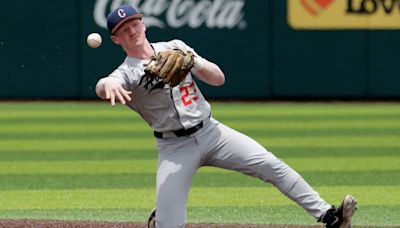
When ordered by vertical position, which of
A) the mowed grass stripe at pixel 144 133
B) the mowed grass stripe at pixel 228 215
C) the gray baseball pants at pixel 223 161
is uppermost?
the gray baseball pants at pixel 223 161

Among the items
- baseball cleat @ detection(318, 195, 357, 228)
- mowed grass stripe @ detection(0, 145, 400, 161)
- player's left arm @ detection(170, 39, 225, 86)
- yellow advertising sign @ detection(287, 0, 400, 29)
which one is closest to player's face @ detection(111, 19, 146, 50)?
→ player's left arm @ detection(170, 39, 225, 86)

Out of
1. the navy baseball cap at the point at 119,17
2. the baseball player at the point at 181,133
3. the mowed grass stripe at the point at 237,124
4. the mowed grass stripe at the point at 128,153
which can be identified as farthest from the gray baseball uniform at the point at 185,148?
the mowed grass stripe at the point at 237,124

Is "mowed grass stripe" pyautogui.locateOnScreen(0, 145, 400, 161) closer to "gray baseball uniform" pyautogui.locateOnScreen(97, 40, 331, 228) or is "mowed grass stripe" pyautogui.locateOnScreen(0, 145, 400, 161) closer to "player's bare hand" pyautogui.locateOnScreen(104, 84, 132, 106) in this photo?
"gray baseball uniform" pyautogui.locateOnScreen(97, 40, 331, 228)

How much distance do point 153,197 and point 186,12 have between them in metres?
10.3

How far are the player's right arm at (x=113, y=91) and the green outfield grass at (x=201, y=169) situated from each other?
2312mm

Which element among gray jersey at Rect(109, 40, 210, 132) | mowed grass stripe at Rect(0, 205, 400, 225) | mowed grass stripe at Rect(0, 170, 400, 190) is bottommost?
mowed grass stripe at Rect(0, 170, 400, 190)

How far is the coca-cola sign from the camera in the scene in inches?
771

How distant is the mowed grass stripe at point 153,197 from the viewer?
9414mm

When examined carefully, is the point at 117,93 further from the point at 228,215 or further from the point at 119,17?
the point at 228,215

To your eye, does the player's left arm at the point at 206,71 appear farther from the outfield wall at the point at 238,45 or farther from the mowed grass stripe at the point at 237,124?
the outfield wall at the point at 238,45

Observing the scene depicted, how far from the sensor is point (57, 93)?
64.8 feet

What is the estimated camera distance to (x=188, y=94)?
23.0 feet

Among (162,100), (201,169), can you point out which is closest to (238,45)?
(201,169)

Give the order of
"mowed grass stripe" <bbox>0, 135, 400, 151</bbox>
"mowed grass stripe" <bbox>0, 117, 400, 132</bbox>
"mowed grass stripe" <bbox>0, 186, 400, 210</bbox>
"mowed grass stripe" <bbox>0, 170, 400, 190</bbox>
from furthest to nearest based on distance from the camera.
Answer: "mowed grass stripe" <bbox>0, 117, 400, 132</bbox> < "mowed grass stripe" <bbox>0, 135, 400, 151</bbox> < "mowed grass stripe" <bbox>0, 170, 400, 190</bbox> < "mowed grass stripe" <bbox>0, 186, 400, 210</bbox>
